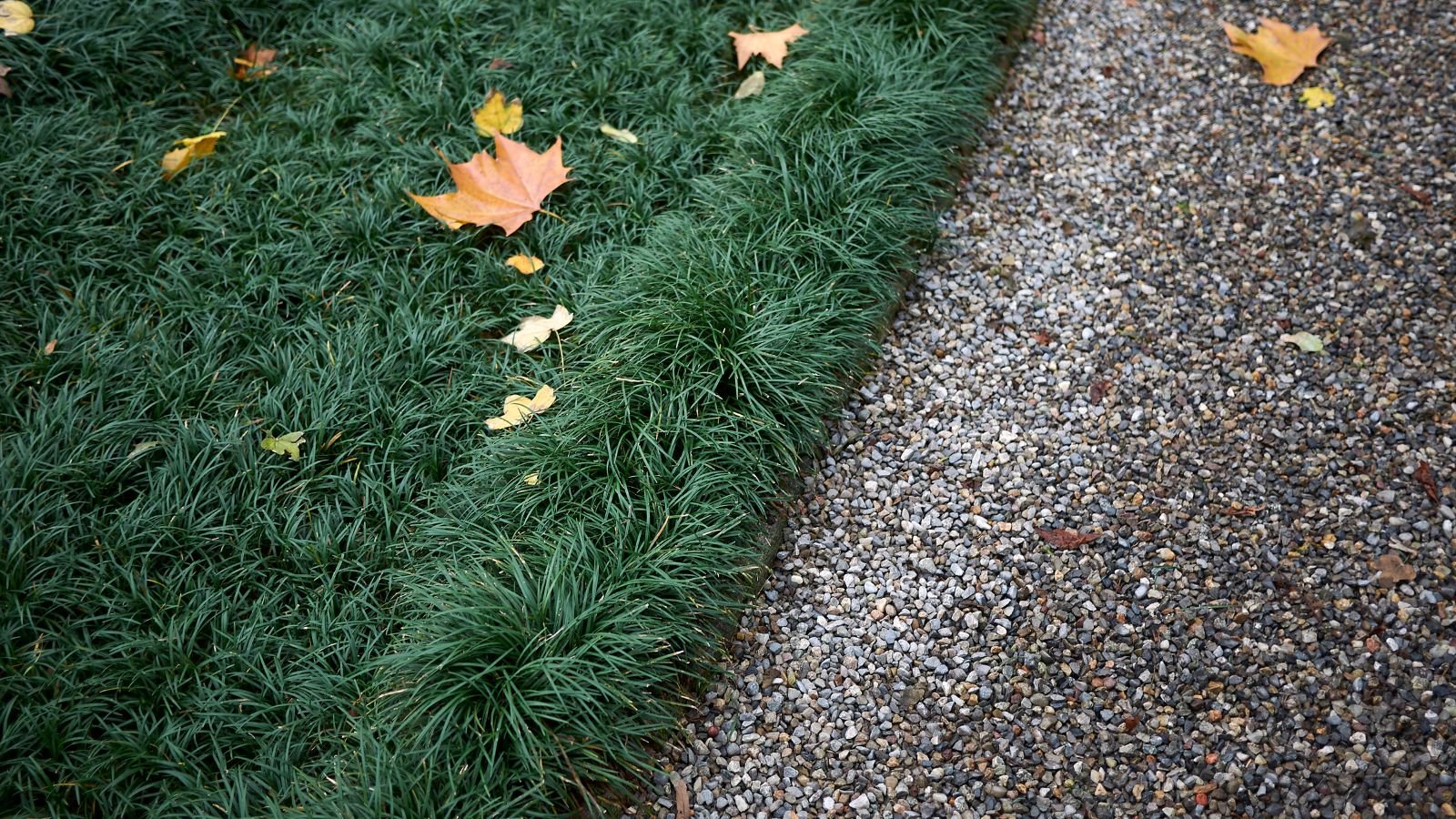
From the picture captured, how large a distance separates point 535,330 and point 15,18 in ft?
7.36

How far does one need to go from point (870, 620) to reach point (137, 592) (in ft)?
6.05

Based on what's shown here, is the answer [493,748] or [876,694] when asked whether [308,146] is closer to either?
[493,748]

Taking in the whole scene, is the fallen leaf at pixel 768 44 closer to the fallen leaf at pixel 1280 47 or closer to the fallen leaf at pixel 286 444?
the fallen leaf at pixel 1280 47

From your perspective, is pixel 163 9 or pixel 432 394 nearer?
pixel 432 394

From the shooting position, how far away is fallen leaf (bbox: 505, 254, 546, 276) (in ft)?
10.4

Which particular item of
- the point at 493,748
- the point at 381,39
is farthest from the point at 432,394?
the point at 381,39

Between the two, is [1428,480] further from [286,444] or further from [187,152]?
[187,152]

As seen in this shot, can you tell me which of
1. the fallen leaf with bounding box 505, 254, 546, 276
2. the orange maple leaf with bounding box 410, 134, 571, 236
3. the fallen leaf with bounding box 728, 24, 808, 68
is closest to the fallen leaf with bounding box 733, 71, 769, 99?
the fallen leaf with bounding box 728, 24, 808, 68

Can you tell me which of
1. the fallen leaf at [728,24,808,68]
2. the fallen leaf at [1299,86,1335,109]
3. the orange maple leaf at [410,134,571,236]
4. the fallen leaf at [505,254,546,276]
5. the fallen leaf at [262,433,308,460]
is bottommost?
the fallen leaf at [262,433,308,460]

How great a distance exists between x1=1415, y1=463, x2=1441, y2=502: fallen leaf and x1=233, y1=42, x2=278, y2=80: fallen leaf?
401 centimetres

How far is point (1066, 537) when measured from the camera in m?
2.71

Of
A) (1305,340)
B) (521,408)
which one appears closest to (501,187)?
(521,408)

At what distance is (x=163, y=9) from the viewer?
3678 millimetres

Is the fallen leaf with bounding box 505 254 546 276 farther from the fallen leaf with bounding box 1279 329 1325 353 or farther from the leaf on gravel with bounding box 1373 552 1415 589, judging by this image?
the leaf on gravel with bounding box 1373 552 1415 589
